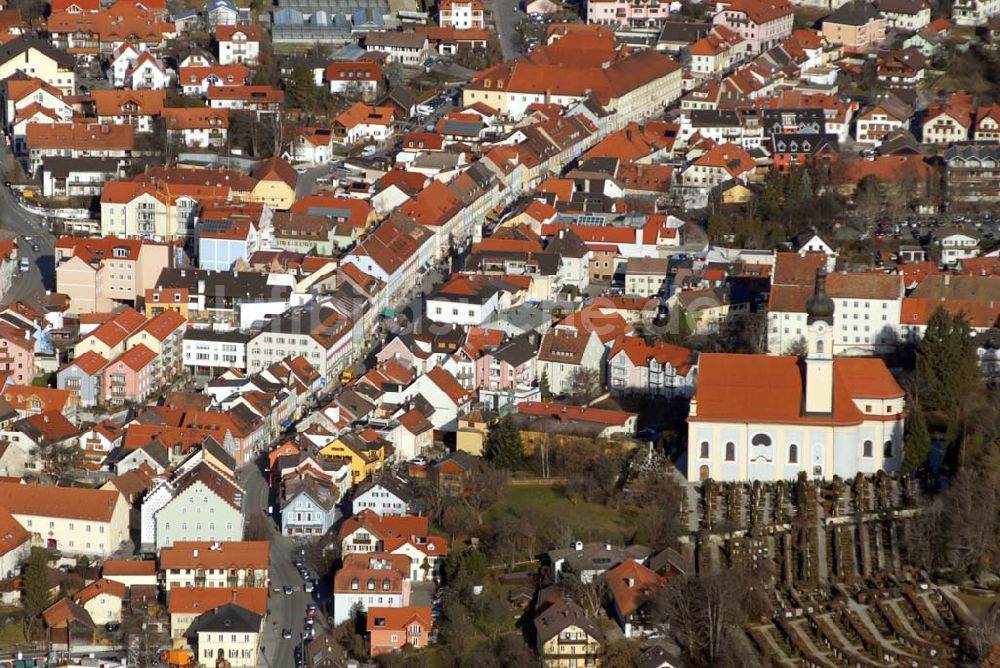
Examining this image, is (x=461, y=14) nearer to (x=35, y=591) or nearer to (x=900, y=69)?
(x=900, y=69)

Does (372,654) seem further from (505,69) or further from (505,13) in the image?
(505,13)

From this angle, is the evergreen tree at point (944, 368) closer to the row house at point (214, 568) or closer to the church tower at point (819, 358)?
the church tower at point (819, 358)

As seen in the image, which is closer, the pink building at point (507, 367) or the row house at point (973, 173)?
the pink building at point (507, 367)

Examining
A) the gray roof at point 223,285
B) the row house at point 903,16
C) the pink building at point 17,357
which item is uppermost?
the row house at point 903,16

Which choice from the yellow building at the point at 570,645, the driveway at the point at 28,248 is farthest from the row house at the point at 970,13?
the yellow building at the point at 570,645

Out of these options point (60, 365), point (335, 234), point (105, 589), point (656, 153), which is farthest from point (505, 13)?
point (105, 589)

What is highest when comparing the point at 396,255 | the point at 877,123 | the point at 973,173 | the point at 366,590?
the point at 877,123

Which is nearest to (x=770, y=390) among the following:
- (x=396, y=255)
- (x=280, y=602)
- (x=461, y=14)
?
(x=280, y=602)
